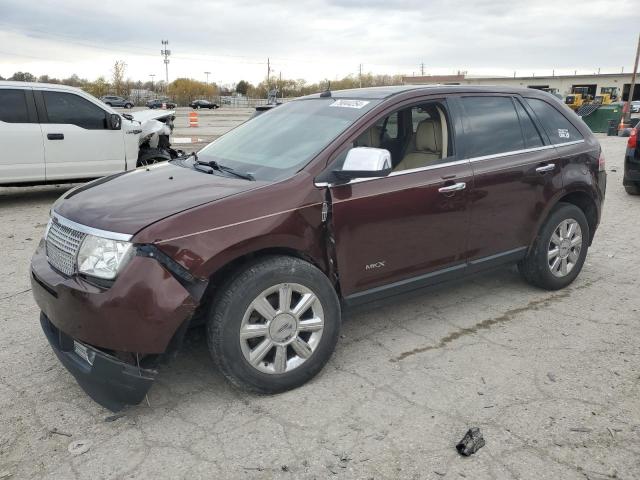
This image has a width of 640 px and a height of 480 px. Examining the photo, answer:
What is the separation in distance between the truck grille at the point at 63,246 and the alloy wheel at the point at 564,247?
12.0 feet

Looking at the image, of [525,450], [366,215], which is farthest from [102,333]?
[525,450]

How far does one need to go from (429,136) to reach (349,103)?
682mm

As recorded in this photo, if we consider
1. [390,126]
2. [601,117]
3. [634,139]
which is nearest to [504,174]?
[390,126]

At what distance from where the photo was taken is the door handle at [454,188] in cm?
375

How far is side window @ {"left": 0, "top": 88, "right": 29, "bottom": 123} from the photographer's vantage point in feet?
26.1

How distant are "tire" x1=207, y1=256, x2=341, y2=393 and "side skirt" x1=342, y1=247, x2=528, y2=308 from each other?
0.93 ft

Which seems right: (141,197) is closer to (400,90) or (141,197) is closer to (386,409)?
(386,409)

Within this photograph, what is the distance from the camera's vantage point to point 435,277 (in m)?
3.87

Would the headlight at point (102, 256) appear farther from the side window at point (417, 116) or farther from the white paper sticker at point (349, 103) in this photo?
the side window at point (417, 116)

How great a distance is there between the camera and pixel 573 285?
5000 mm

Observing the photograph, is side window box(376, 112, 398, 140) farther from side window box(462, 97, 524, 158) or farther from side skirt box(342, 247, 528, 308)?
side skirt box(342, 247, 528, 308)

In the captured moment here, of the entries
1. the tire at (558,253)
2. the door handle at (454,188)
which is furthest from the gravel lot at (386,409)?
the door handle at (454,188)

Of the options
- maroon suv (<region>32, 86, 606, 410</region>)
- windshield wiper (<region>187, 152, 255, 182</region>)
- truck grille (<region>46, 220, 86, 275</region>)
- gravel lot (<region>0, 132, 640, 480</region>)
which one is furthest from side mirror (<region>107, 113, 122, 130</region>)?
truck grille (<region>46, 220, 86, 275</region>)

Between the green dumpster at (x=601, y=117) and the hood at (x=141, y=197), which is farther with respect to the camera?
the green dumpster at (x=601, y=117)
